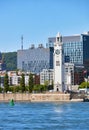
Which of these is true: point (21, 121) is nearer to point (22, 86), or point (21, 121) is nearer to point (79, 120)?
point (79, 120)

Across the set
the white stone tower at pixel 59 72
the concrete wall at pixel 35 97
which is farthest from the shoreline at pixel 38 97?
the white stone tower at pixel 59 72

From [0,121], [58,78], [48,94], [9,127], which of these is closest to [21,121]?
[0,121]

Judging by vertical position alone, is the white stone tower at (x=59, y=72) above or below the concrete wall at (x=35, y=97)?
above

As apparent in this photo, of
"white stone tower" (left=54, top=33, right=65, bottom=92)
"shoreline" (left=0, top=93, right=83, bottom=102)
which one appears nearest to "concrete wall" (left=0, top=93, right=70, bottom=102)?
"shoreline" (left=0, top=93, right=83, bottom=102)

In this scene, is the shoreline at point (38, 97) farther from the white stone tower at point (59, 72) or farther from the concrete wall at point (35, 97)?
the white stone tower at point (59, 72)

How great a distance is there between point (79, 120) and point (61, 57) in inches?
3977

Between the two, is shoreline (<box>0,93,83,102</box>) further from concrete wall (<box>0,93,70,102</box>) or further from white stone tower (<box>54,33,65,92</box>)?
white stone tower (<box>54,33,65,92</box>)

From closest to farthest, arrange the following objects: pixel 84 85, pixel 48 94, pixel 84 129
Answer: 1. pixel 84 129
2. pixel 48 94
3. pixel 84 85

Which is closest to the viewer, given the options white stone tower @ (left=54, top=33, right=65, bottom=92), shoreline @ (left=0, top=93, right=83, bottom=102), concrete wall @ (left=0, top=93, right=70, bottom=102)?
shoreline @ (left=0, top=93, right=83, bottom=102)

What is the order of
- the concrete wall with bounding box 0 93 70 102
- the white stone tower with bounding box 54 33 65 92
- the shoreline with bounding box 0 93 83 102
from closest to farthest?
the shoreline with bounding box 0 93 83 102, the concrete wall with bounding box 0 93 70 102, the white stone tower with bounding box 54 33 65 92

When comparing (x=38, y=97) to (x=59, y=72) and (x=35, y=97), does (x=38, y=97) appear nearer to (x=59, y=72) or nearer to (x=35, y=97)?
(x=35, y=97)

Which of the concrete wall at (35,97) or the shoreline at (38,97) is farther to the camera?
the concrete wall at (35,97)

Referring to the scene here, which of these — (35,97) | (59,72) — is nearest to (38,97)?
(35,97)

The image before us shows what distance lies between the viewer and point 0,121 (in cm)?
6800
